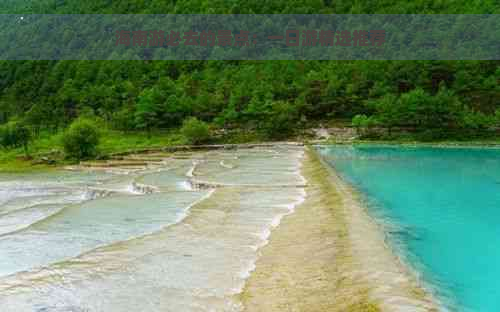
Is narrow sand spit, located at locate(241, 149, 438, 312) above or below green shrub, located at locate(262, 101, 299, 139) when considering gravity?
below

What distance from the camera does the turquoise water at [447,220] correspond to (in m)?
10.3

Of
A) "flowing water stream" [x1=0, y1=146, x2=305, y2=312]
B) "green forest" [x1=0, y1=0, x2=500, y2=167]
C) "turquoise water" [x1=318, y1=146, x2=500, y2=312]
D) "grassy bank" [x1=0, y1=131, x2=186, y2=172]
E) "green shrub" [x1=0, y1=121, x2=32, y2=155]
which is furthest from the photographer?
"green shrub" [x1=0, y1=121, x2=32, y2=155]

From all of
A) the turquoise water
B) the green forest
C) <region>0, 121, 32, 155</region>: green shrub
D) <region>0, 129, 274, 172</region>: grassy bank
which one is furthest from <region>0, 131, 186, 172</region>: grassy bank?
the turquoise water

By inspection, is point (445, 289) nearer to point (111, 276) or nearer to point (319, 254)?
point (319, 254)

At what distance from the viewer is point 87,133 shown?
59375mm

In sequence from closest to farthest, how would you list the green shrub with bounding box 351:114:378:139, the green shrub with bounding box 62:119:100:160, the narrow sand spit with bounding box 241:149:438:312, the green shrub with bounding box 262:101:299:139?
1. the narrow sand spit with bounding box 241:149:438:312
2. the green shrub with bounding box 62:119:100:160
3. the green shrub with bounding box 351:114:378:139
4. the green shrub with bounding box 262:101:299:139

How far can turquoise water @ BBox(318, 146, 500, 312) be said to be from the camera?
33.7 feet

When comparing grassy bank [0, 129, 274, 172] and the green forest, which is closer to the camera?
grassy bank [0, 129, 274, 172]

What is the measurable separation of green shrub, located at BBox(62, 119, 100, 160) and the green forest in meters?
0.25

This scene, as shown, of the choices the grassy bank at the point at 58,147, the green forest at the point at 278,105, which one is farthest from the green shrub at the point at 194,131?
the grassy bank at the point at 58,147

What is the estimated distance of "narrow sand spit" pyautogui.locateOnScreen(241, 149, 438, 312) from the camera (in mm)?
8438

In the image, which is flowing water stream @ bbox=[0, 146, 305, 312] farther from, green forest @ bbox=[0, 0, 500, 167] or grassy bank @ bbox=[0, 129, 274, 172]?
green forest @ bbox=[0, 0, 500, 167]

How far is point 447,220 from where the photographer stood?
17.0 metres

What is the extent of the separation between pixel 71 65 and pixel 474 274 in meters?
149
